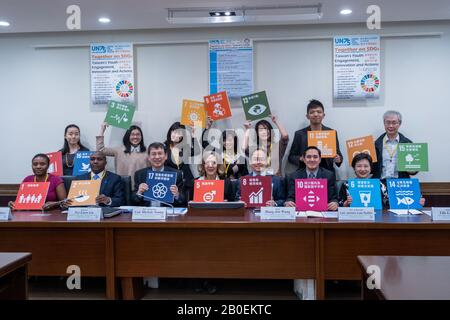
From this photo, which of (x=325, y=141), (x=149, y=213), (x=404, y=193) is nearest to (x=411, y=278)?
(x=404, y=193)

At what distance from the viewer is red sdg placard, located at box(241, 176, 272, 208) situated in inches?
118

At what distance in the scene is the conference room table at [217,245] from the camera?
2.49 metres

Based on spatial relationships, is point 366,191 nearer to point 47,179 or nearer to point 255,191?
point 255,191

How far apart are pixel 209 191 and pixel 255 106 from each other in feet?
4.90

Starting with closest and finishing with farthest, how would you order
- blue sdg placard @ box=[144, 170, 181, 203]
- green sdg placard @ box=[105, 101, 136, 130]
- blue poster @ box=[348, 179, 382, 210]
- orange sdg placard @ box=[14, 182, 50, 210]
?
blue poster @ box=[348, 179, 382, 210] → blue sdg placard @ box=[144, 170, 181, 203] → orange sdg placard @ box=[14, 182, 50, 210] → green sdg placard @ box=[105, 101, 136, 130]

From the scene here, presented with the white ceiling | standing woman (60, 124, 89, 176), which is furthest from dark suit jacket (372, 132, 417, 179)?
standing woman (60, 124, 89, 176)

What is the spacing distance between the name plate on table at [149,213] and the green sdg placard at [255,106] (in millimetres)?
1809

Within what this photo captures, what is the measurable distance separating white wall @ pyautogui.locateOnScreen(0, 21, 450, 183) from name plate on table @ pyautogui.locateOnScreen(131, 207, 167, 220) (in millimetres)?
2021

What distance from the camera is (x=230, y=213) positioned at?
276 centimetres

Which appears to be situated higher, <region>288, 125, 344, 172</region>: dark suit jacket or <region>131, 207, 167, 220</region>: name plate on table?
<region>288, 125, 344, 172</region>: dark suit jacket

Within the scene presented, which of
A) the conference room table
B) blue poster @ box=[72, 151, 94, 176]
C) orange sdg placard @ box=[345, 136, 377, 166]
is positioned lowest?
the conference room table

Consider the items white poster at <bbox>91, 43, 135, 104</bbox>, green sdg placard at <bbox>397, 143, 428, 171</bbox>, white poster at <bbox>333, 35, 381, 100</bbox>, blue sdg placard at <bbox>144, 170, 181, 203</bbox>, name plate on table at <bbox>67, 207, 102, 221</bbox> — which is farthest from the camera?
white poster at <bbox>91, 43, 135, 104</bbox>

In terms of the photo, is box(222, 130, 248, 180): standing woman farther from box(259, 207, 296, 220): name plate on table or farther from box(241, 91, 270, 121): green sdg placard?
box(259, 207, 296, 220): name plate on table

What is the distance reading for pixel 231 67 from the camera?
4414mm
